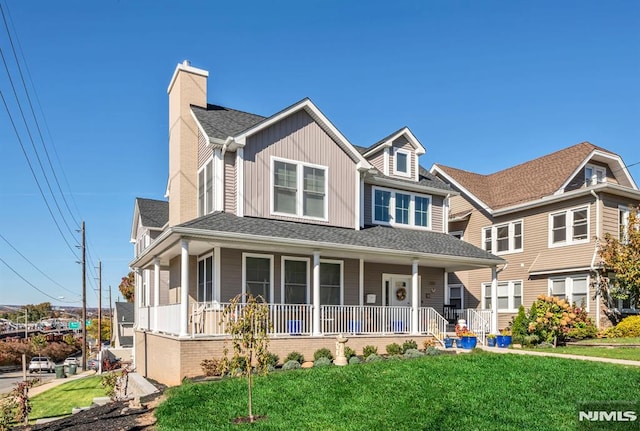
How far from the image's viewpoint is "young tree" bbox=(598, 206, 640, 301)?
1872 cm

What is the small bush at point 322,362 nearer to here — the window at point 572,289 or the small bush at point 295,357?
the small bush at point 295,357

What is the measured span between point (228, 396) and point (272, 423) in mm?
2052

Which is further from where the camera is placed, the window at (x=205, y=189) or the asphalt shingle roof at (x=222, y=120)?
the window at (x=205, y=189)

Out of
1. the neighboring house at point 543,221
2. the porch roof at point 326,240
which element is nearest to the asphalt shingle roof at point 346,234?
the porch roof at point 326,240

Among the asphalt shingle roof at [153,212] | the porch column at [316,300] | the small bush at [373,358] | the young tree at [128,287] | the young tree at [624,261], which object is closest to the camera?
the small bush at [373,358]

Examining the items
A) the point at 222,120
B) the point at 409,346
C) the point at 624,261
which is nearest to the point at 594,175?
the point at 624,261

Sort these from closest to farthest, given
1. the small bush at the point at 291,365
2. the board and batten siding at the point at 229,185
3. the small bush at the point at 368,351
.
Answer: the small bush at the point at 291,365
the small bush at the point at 368,351
the board and batten siding at the point at 229,185

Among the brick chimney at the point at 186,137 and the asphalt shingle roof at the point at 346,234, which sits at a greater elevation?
the brick chimney at the point at 186,137

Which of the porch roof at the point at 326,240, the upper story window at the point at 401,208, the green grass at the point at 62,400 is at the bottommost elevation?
the green grass at the point at 62,400

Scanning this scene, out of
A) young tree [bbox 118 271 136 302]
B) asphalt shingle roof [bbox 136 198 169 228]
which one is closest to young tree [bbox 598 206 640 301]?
asphalt shingle roof [bbox 136 198 169 228]

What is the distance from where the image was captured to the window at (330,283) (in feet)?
53.9

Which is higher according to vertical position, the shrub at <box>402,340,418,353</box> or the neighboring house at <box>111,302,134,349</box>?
the shrub at <box>402,340,418,353</box>

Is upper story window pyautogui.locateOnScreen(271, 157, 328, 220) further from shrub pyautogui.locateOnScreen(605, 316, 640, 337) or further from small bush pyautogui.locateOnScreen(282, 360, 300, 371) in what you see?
Answer: shrub pyautogui.locateOnScreen(605, 316, 640, 337)

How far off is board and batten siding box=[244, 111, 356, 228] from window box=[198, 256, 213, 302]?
2.13m
